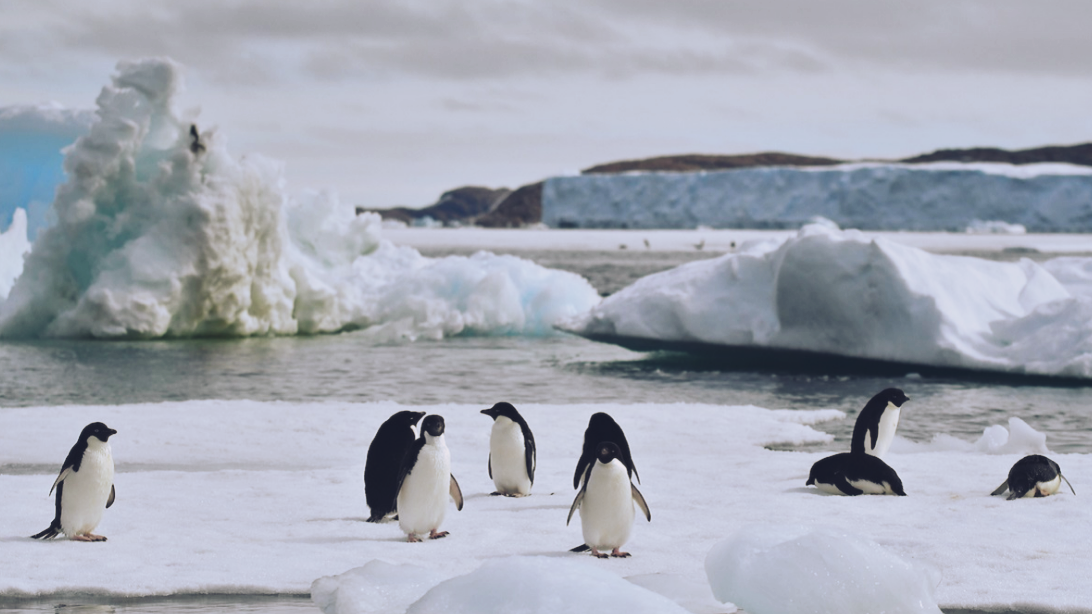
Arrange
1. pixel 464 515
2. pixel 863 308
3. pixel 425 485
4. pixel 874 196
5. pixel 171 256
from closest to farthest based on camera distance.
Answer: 1. pixel 425 485
2. pixel 464 515
3. pixel 863 308
4. pixel 171 256
5. pixel 874 196

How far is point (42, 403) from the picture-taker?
34.0 feet

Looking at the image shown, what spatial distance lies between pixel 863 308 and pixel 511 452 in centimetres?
829

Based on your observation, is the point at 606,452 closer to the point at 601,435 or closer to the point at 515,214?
the point at 601,435

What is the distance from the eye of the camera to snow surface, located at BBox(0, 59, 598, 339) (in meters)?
15.7

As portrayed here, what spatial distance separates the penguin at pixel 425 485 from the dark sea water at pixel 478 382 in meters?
4.41

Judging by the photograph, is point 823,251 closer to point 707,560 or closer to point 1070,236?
point 707,560

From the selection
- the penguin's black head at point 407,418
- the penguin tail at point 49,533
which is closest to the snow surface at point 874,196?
the penguin's black head at point 407,418

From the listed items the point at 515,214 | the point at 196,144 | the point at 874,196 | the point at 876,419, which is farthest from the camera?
the point at 515,214

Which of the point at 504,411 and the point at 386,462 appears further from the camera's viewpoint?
the point at 504,411

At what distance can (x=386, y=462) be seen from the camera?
520 cm


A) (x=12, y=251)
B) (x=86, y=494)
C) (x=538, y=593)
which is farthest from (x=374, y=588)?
(x=12, y=251)

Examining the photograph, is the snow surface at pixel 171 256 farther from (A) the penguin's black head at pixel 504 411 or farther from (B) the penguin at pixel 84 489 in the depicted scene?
(B) the penguin at pixel 84 489

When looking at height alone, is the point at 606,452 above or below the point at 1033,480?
above

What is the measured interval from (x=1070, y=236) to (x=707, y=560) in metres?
57.0
